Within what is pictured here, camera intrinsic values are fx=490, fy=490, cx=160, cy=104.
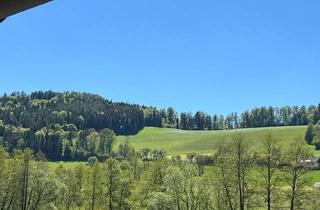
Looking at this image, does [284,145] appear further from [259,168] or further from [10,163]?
[10,163]

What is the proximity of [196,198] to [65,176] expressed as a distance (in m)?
40.6

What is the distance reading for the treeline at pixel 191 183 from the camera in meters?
63.4

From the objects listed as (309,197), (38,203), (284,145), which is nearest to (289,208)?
(309,197)

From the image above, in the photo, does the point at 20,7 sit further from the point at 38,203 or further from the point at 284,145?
the point at 38,203

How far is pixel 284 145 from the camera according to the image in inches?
2625

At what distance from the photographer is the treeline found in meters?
63.4

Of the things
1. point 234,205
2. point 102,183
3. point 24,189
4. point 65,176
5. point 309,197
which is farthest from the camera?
point 65,176

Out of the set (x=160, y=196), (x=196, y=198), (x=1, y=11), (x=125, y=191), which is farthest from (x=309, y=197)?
(x=1, y=11)

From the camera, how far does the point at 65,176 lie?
104375 millimetres

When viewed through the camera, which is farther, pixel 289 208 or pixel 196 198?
pixel 196 198

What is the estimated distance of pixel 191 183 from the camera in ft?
240

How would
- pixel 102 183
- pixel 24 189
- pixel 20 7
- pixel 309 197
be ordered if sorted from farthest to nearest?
pixel 102 183 < pixel 24 189 < pixel 309 197 < pixel 20 7

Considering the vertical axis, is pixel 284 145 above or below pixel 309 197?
above

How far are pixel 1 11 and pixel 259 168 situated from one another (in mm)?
62111
